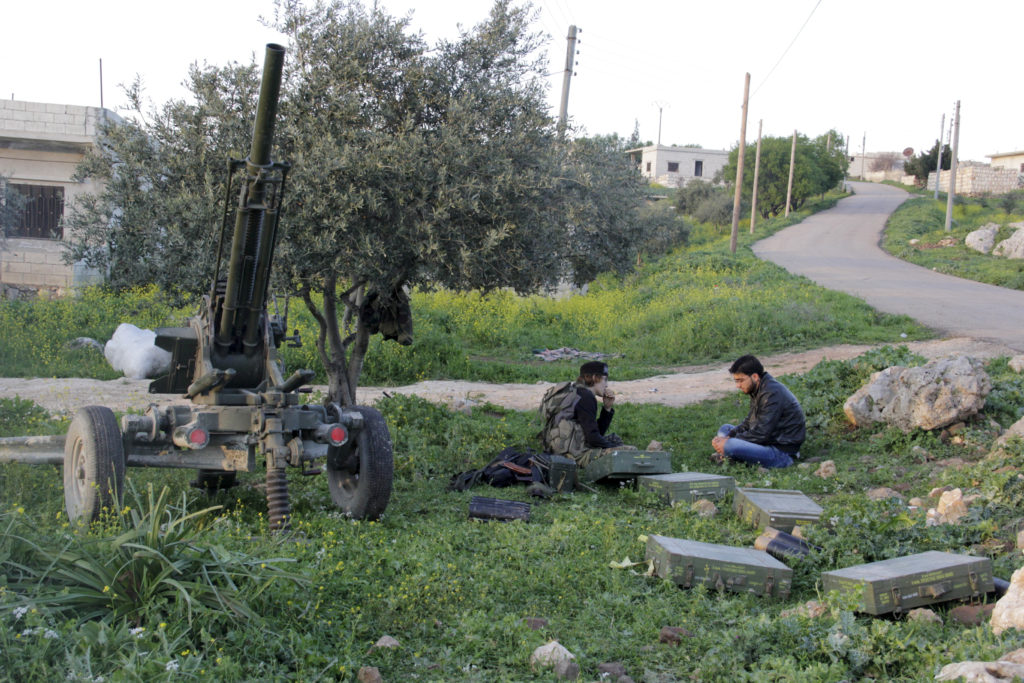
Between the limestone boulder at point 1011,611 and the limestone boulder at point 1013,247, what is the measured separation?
28.0 meters

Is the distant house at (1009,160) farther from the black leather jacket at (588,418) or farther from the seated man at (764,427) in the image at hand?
the black leather jacket at (588,418)

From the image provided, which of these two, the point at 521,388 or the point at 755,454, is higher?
the point at 755,454

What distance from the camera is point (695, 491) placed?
22.0 ft

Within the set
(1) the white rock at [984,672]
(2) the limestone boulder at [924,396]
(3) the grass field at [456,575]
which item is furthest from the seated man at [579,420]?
(1) the white rock at [984,672]

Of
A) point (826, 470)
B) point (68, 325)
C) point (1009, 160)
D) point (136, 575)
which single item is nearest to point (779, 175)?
point (1009, 160)

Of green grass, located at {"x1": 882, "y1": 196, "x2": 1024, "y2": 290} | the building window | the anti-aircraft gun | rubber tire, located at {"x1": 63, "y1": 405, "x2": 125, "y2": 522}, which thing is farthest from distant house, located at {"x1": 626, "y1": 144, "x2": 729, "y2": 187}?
rubber tire, located at {"x1": 63, "y1": 405, "x2": 125, "y2": 522}

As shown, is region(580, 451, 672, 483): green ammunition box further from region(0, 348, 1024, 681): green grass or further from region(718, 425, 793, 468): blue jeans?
region(718, 425, 793, 468): blue jeans

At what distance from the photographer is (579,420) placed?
26.0ft

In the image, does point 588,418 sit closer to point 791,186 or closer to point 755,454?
point 755,454

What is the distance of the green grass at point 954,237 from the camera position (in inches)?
970

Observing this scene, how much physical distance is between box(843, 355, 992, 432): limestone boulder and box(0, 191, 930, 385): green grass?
5.21 m

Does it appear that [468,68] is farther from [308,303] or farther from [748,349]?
[748,349]

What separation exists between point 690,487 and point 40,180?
19.9 meters

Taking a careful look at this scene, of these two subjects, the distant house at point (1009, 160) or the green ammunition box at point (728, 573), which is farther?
the distant house at point (1009, 160)
